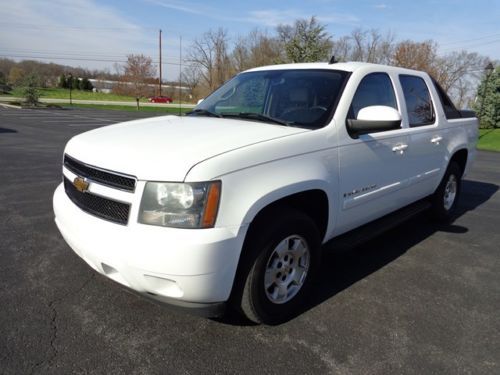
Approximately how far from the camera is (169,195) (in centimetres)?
225

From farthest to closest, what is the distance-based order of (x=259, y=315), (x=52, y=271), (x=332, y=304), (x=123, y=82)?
1. (x=123, y=82)
2. (x=52, y=271)
3. (x=332, y=304)
4. (x=259, y=315)

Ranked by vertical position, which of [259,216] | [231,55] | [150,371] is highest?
[231,55]

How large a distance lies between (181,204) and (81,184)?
0.84m

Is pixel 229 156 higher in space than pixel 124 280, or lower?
higher

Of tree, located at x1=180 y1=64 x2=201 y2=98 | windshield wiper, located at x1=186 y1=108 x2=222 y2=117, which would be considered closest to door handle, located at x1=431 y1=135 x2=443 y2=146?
windshield wiper, located at x1=186 y1=108 x2=222 y2=117

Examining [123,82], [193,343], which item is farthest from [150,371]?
[123,82]

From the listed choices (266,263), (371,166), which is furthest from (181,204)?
(371,166)

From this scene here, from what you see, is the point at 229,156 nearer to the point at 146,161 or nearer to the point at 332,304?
the point at 146,161

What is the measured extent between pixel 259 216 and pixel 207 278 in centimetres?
56

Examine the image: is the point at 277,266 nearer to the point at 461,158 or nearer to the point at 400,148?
the point at 400,148

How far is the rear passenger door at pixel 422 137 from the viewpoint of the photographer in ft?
13.4

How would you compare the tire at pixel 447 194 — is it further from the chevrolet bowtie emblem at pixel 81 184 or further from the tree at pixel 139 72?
the tree at pixel 139 72

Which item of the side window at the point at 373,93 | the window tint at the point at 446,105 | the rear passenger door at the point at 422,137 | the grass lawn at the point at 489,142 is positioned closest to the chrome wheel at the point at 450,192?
the rear passenger door at the point at 422,137

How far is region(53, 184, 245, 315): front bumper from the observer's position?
Result: 2.21m
